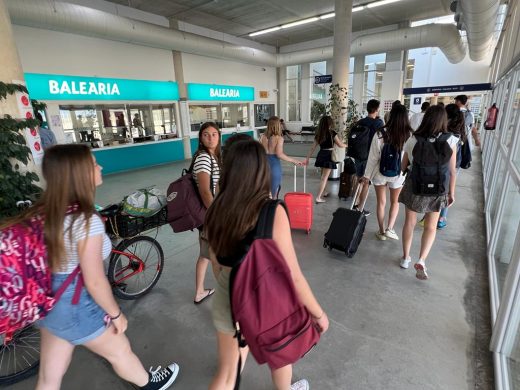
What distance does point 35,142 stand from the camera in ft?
8.68

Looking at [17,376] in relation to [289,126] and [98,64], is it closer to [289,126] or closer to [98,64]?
[98,64]

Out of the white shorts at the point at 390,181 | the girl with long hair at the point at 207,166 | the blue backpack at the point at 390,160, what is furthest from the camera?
the white shorts at the point at 390,181

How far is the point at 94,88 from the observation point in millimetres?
6848

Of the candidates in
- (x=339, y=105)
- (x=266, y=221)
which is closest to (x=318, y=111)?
(x=339, y=105)

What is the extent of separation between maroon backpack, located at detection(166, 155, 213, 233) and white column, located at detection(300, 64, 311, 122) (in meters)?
12.7

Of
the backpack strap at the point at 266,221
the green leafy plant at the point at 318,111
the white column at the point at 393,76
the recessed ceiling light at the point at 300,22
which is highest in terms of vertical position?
the recessed ceiling light at the point at 300,22

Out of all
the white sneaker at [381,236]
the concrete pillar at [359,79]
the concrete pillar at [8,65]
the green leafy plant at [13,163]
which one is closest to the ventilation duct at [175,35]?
the concrete pillar at [359,79]

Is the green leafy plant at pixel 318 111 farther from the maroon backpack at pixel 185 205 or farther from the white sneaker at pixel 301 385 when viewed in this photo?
the white sneaker at pixel 301 385

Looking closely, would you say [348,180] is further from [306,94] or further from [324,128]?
[306,94]

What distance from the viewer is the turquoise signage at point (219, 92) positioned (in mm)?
9220

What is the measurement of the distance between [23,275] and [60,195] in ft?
1.00

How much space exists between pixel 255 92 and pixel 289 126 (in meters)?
2.94

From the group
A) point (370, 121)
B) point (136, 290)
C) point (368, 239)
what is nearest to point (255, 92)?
point (370, 121)

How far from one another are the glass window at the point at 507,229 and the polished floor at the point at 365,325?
15cm
